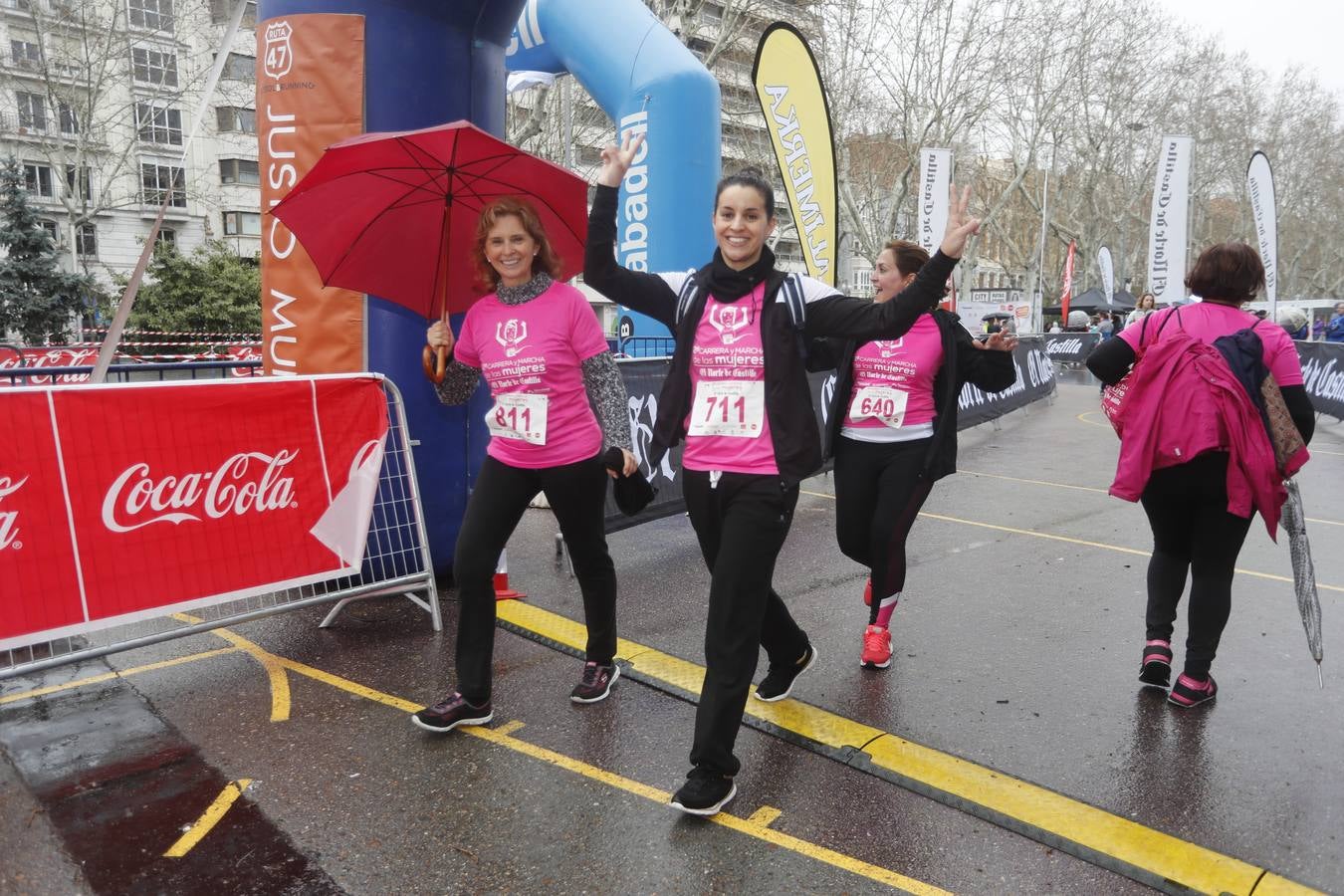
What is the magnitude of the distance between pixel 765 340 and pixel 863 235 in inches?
1158

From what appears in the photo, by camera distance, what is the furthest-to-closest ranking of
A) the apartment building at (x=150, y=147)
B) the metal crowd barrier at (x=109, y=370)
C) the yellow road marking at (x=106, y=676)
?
the apartment building at (x=150, y=147), the metal crowd barrier at (x=109, y=370), the yellow road marking at (x=106, y=676)

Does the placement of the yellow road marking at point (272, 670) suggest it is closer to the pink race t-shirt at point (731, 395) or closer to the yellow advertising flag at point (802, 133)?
the pink race t-shirt at point (731, 395)

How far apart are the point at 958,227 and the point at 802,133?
7678 millimetres

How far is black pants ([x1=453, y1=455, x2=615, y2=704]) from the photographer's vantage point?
3.55 meters

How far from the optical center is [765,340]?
3.02 m

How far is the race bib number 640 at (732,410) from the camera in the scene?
119 inches

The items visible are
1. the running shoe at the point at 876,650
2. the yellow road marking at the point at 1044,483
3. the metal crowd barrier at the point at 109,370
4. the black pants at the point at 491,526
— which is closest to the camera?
the black pants at the point at 491,526

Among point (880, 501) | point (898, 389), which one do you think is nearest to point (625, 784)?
point (880, 501)

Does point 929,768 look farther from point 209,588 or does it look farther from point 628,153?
point 209,588

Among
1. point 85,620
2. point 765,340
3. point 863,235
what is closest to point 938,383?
point 765,340

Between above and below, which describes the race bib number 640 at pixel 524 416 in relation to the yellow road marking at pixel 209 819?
above

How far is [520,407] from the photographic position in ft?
11.8

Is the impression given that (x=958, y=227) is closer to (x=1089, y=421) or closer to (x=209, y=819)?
(x=209, y=819)

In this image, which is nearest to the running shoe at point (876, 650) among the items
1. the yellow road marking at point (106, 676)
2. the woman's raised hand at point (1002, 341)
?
the woman's raised hand at point (1002, 341)
